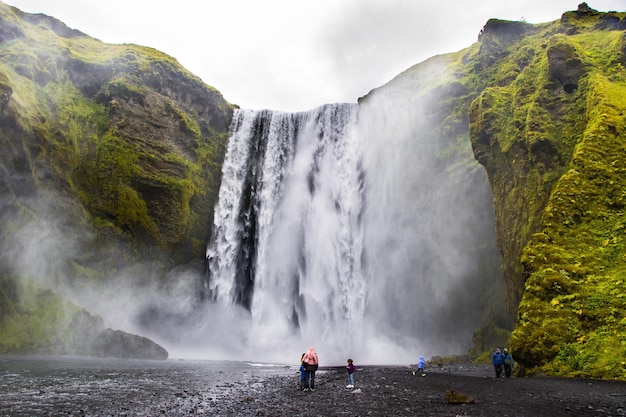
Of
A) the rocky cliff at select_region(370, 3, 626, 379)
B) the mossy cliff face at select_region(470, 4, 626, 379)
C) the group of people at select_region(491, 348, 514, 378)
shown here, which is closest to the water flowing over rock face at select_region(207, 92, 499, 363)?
the rocky cliff at select_region(370, 3, 626, 379)

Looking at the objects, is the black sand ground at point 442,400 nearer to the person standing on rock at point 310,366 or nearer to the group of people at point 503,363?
the person standing on rock at point 310,366

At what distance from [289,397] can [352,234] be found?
29.1 meters

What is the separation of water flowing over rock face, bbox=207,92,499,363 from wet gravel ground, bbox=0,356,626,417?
19129 mm

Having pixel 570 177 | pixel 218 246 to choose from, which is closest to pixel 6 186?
pixel 218 246

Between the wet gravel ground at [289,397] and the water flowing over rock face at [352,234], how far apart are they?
1913 centimetres

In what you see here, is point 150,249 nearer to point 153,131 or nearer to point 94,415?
point 153,131

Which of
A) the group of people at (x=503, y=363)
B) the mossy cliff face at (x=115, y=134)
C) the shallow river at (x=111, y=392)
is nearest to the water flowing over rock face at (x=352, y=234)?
the mossy cliff face at (x=115, y=134)

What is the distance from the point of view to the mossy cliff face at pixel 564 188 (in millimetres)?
15297

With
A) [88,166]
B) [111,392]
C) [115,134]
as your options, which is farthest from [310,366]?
[115,134]

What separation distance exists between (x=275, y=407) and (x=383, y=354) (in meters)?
27.1

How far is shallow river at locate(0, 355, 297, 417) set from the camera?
10.7 metres

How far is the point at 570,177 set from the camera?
19.8 m

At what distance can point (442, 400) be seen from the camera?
12.4 m

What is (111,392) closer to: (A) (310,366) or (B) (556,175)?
(A) (310,366)
